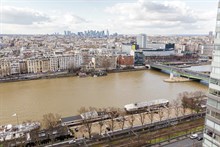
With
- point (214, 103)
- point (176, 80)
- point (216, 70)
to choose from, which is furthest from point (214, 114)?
point (176, 80)

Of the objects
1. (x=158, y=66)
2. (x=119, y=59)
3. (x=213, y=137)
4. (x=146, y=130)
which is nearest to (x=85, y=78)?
(x=119, y=59)

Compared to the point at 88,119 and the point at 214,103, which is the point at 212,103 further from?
the point at 88,119

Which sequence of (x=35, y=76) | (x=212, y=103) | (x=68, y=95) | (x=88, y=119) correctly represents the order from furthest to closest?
(x=35, y=76), (x=68, y=95), (x=88, y=119), (x=212, y=103)

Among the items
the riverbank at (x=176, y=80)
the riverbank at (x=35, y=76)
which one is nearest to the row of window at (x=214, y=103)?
the riverbank at (x=176, y=80)

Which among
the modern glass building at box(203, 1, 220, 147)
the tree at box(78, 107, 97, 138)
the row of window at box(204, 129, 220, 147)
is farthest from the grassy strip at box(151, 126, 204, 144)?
the modern glass building at box(203, 1, 220, 147)

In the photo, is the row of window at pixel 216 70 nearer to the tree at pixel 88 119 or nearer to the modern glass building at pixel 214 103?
the modern glass building at pixel 214 103

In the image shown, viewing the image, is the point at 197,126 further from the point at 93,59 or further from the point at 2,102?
the point at 93,59
